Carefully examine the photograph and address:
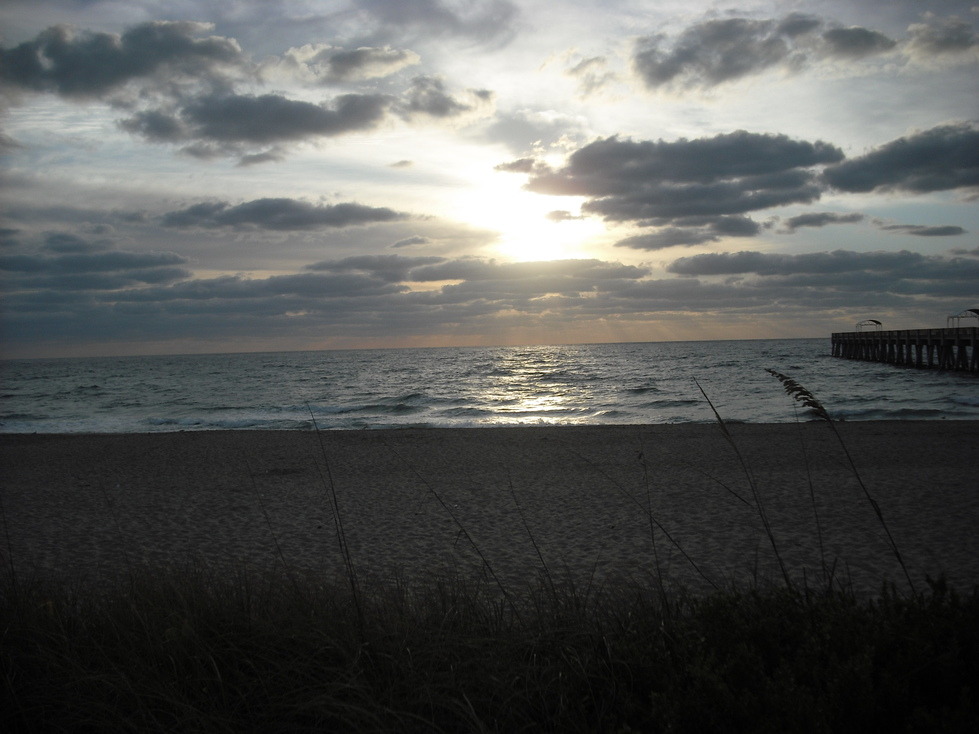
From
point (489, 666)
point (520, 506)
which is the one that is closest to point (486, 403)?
point (520, 506)

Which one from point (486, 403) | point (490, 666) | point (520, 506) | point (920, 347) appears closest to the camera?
point (490, 666)

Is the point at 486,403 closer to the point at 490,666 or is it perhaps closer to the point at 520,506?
the point at 520,506

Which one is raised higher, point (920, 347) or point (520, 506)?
point (920, 347)

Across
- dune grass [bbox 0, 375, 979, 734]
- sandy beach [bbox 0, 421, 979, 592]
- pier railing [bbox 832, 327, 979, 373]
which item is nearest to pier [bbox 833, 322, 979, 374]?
pier railing [bbox 832, 327, 979, 373]

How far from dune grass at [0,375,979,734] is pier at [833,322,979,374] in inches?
1508

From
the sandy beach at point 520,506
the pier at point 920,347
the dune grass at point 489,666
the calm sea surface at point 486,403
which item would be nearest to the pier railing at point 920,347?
the pier at point 920,347

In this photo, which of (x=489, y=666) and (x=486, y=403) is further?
(x=486, y=403)

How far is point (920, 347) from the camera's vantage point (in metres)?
43.0

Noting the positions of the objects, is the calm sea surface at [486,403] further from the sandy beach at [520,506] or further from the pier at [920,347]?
the sandy beach at [520,506]

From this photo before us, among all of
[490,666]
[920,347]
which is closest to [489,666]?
[490,666]

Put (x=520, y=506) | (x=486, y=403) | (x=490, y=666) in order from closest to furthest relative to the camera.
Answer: (x=490, y=666) → (x=520, y=506) → (x=486, y=403)

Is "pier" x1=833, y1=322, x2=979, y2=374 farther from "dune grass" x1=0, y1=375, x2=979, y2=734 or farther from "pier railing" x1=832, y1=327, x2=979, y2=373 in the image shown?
"dune grass" x1=0, y1=375, x2=979, y2=734

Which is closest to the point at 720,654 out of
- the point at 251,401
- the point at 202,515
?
the point at 202,515

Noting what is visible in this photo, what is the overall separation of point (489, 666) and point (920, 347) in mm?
48295
